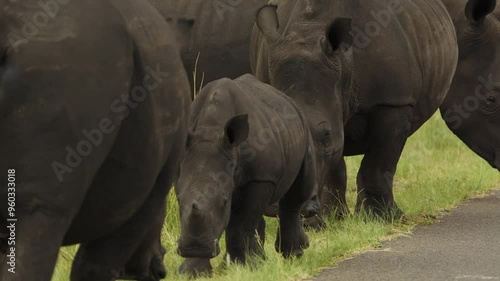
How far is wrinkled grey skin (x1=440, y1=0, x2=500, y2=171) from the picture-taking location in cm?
1092

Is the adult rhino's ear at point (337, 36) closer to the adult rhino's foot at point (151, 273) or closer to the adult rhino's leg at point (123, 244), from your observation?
the adult rhino's foot at point (151, 273)

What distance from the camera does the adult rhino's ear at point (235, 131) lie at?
7.04 metres

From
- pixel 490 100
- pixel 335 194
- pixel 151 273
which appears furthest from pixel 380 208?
pixel 151 273

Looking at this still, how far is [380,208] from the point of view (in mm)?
9594

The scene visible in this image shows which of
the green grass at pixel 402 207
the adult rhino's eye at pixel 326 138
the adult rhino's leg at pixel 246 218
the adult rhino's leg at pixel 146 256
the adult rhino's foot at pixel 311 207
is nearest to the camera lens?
the adult rhino's leg at pixel 146 256

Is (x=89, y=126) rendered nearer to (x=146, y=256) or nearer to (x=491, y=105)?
(x=146, y=256)

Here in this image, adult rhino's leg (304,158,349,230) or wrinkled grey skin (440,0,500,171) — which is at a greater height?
wrinkled grey skin (440,0,500,171)

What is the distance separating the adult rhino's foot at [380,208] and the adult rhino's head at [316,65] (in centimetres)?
75

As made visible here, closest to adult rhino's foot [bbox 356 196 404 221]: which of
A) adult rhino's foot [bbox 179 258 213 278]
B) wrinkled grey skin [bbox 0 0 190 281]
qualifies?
adult rhino's foot [bbox 179 258 213 278]

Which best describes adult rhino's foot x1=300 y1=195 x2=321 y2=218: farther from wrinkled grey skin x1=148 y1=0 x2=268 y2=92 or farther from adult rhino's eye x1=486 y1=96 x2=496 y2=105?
adult rhino's eye x1=486 y1=96 x2=496 y2=105

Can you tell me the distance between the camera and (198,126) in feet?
23.5

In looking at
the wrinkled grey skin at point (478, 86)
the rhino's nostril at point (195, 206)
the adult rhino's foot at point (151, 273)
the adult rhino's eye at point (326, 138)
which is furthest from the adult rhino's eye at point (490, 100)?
the adult rhino's foot at point (151, 273)

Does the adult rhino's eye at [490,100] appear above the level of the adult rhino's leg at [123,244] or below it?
below

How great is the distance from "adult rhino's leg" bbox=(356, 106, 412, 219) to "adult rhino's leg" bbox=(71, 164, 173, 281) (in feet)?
15.8
